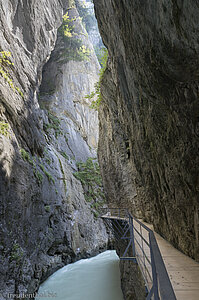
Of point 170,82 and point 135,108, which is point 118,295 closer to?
point 135,108

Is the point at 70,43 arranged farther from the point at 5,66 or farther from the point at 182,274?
the point at 182,274

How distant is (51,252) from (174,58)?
1130cm

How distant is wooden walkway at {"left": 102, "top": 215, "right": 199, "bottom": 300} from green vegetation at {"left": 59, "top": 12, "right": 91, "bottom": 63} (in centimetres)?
2754

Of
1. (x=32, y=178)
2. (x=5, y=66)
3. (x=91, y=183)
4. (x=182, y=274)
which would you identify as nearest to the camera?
(x=182, y=274)

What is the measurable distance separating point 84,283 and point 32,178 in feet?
20.1

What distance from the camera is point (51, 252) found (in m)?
10.8

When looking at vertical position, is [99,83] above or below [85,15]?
below

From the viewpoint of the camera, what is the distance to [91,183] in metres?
19.7

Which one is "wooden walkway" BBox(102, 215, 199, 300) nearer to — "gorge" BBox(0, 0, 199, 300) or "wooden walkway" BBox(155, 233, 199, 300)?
"wooden walkway" BBox(155, 233, 199, 300)

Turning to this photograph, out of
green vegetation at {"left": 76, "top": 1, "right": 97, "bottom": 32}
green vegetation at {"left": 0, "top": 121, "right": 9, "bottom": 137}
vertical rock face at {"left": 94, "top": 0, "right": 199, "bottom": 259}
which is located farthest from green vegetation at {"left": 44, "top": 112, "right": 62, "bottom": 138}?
green vegetation at {"left": 76, "top": 1, "right": 97, "bottom": 32}

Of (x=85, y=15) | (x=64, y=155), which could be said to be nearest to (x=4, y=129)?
(x=64, y=155)

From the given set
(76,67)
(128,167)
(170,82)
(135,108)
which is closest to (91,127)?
(76,67)

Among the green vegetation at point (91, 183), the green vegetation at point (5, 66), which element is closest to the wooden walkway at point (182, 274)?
the green vegetation at point (5, 66)

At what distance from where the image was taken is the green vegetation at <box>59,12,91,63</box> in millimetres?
27078
